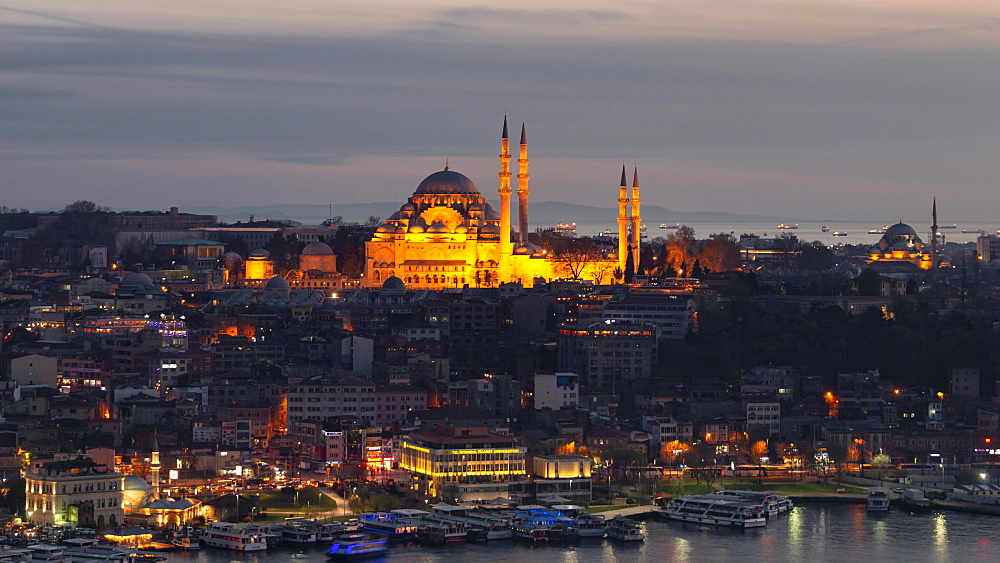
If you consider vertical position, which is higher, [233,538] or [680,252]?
[680,252]

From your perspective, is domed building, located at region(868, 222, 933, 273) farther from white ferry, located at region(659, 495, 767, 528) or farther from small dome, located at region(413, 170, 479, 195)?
white ferry, located at region(659, 495, 767, 528)

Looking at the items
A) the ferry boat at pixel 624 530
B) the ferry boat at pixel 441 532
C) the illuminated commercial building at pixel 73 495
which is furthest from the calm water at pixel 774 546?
the illuminated commercial building at pixel 73 495

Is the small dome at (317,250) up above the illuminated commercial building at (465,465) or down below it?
above

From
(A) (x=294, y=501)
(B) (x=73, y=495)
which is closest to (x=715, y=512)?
(A) (x=294, y=501)

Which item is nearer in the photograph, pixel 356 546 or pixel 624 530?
pixel 356 546

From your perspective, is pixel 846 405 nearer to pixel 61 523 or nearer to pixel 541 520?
pixel 541 520

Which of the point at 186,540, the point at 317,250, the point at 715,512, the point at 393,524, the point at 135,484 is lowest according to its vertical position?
the point at 186,540

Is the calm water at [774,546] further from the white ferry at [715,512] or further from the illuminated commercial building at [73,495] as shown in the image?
the illuminated commercial building at [73,495]

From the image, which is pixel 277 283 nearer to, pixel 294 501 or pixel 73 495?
pixel 294 501

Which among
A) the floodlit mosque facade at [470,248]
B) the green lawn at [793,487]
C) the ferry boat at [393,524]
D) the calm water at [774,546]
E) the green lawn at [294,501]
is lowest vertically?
the calm water at [774,546]
